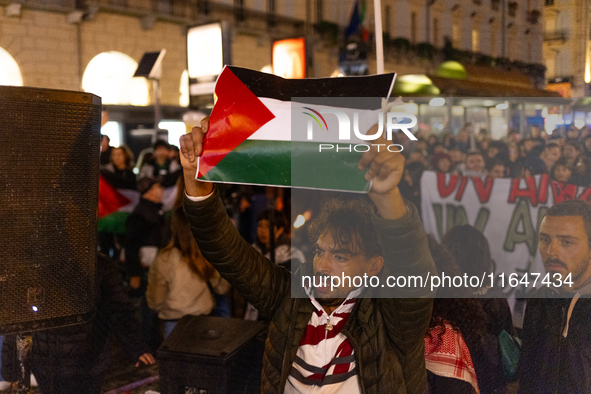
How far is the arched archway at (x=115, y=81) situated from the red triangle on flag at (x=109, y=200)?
9.14m

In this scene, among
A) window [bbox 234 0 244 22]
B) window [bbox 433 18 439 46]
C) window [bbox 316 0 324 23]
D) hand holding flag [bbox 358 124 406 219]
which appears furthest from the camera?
window [bbox 316 0 324 23]

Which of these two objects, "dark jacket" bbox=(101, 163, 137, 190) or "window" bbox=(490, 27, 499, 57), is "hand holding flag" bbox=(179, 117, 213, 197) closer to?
"window" bbox=(490, 27, 499, 57)

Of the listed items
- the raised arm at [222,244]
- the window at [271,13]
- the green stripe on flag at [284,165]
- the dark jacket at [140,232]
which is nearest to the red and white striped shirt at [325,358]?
the raised arm at [222,244]

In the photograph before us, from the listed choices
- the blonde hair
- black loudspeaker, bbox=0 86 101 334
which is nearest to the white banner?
black loudspeaker, bbox=0 86 101 334

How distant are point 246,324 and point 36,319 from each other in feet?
4.53

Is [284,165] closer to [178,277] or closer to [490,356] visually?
[490,356]

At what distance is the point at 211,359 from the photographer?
308 centimetres

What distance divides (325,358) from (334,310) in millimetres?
185

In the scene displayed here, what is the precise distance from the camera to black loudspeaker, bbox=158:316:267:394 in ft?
10.1

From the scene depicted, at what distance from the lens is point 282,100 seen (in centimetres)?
238

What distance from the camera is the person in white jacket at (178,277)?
402 cm

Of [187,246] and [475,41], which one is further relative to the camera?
[187,246]

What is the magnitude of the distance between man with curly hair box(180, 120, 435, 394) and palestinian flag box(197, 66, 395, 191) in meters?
0.12

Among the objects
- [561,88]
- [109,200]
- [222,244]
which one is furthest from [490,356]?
[109,200]
